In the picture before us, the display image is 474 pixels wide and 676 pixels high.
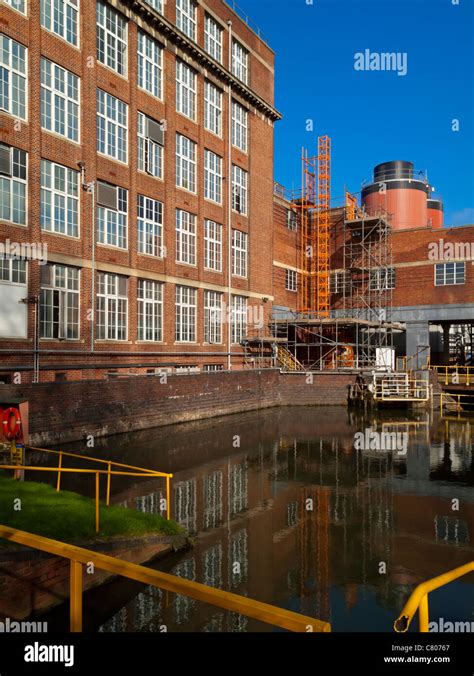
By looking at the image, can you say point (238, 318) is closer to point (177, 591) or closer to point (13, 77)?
point (13, 77)

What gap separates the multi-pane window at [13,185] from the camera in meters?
19.7

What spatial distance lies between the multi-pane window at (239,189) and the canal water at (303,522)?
60.3ft

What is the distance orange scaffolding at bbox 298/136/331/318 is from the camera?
147ft

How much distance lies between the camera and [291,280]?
144 feet

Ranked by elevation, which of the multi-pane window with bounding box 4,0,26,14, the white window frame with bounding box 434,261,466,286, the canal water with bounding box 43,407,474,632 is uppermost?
the multi-pane window with bounding box 4,0,26,14

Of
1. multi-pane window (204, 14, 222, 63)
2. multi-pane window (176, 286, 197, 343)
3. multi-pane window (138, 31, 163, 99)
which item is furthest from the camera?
multi-pane window (204, 14, 222, 63)

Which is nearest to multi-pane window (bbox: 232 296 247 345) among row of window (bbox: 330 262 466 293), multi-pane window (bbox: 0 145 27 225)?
row of window (bbox: 330 262 466 293)

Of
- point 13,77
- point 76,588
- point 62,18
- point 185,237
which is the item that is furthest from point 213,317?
point 76,588

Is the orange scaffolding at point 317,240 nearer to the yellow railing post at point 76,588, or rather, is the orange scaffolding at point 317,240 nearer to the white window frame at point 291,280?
the white window frame at point 291,280

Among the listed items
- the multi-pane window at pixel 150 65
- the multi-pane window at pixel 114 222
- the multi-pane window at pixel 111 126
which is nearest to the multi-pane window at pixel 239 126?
the multi-pane window at pixel 150 65

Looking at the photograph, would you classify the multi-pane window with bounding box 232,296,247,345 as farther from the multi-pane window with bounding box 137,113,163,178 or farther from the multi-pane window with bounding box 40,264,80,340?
the multi-pane window with bounding box 40,264,80,340

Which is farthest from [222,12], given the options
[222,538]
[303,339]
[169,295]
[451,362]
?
[451,362]

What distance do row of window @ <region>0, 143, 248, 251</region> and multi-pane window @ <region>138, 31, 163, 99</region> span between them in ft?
9.48
